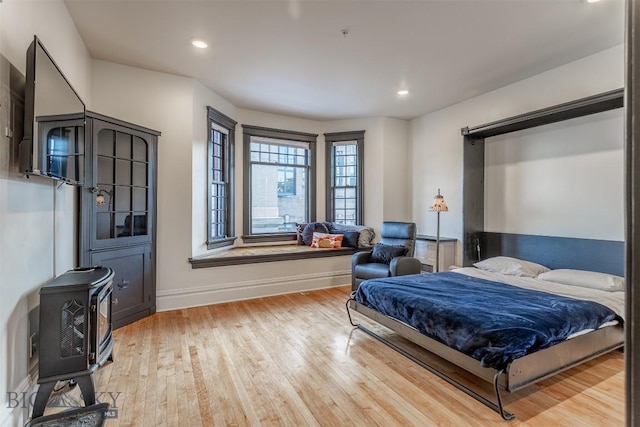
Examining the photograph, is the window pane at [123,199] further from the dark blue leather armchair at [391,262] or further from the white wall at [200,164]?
the dark blue leather armchair at [391,262]

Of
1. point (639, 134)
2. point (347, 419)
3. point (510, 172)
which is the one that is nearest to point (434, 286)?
point (347, 419)

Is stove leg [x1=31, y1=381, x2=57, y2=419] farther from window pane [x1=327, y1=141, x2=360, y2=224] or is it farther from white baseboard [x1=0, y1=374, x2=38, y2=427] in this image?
window pane [x1=327, y1=141, x2=360, y2=224]

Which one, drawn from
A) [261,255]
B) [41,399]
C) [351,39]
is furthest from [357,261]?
[41,399]

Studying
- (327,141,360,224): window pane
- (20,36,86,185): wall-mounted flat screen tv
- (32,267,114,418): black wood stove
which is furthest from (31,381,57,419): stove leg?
(327,141,360,224): window pane

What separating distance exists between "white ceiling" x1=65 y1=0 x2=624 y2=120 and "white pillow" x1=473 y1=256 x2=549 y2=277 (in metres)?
2.28

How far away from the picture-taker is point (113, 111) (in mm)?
3660

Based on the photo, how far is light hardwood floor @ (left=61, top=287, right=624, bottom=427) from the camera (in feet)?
6.48

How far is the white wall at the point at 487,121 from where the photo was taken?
3.34 metres

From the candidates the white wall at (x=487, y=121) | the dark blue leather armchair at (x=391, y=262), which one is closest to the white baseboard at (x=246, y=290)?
the dark blue leather armchair at (x=391, y=262)

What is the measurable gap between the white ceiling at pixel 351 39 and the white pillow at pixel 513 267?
228 cm

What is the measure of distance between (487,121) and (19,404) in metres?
5.40

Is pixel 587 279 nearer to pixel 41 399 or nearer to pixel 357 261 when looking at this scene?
pixel 357 261

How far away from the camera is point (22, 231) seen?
6.24 ft

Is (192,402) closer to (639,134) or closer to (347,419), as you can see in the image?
(347,419)
